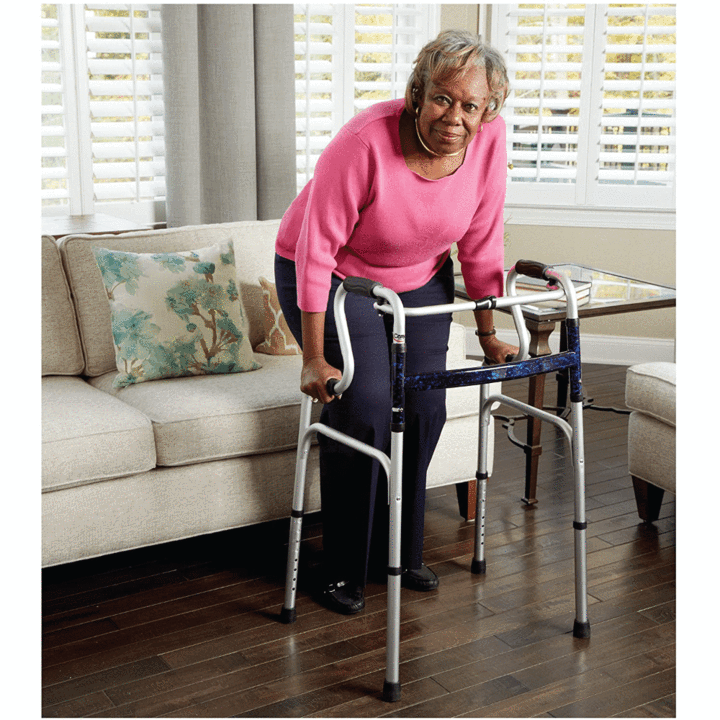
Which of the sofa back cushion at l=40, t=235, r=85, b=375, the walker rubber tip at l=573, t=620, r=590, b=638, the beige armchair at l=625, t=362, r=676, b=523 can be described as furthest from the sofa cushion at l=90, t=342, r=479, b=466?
the walker rubber tip at l=573, t=620, r=590, b=638

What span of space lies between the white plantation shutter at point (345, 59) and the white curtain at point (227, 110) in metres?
0.33

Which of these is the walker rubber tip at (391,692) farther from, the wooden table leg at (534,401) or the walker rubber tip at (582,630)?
the wooden table leg at (534,401)

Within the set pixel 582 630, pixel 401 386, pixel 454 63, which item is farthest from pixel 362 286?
pixel 582 630

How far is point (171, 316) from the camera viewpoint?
260 centimetres

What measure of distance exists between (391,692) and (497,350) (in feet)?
2.69

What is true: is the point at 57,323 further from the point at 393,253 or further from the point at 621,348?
the point at 621,348

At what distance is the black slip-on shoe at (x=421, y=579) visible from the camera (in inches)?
91.8

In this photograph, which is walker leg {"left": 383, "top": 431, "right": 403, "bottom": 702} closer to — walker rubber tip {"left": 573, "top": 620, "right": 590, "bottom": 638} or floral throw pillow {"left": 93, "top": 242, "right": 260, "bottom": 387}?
walker rubber tip {"left": 573, "top": 620, "right": 590, "bottom": 638}

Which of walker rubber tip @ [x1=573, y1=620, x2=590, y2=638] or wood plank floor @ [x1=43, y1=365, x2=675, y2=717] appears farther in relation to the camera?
walker rubber tip @ [x1=573, y1=620, x2=590, y2=638]

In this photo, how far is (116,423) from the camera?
2.25 m

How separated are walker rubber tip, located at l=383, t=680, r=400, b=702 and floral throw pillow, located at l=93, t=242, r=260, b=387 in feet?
3.64

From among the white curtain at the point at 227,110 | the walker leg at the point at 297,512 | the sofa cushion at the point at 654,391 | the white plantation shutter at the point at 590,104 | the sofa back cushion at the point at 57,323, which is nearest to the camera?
the walker leg at the point at 297,512

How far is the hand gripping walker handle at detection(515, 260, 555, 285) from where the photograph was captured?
2.08 m

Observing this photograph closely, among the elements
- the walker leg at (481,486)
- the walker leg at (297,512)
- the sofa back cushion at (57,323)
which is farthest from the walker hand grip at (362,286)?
the sofa back cushion at (57,323)
